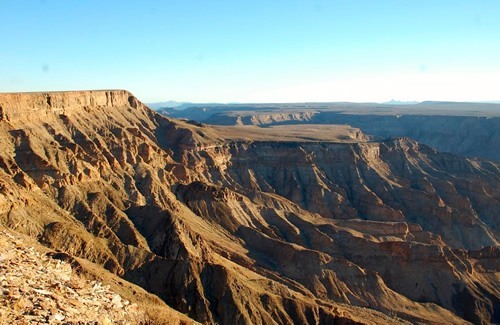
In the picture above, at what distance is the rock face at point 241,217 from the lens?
6475cm

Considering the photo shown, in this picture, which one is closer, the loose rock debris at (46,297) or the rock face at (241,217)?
the loose rock debris at (46,297)

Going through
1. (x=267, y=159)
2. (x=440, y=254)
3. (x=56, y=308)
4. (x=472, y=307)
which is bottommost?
(x=472, y=307)

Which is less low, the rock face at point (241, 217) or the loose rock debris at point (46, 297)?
the loose rock debris at point (46, 297)

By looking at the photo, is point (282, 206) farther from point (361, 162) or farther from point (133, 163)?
point (361, 162)

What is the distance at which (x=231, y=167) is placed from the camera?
433 ft

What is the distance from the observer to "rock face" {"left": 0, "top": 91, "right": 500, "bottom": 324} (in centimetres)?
6475

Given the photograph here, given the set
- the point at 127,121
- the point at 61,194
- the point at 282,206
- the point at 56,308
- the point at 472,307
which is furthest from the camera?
the point at 127,121

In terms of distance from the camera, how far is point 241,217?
98.4 m

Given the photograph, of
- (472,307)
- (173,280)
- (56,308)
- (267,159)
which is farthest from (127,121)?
(56,308)

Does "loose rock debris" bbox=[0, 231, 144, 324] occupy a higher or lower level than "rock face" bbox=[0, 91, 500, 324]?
higher

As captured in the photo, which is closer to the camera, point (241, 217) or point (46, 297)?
point (46, 297)

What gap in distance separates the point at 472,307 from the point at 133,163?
201 ft

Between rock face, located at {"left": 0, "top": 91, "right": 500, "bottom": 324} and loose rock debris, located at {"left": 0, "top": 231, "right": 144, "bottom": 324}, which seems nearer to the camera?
loose rock debris, located at {"left": 0, "top": 231, "right": 144, "bottom": 324}

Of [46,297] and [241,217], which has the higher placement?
[46,297]
